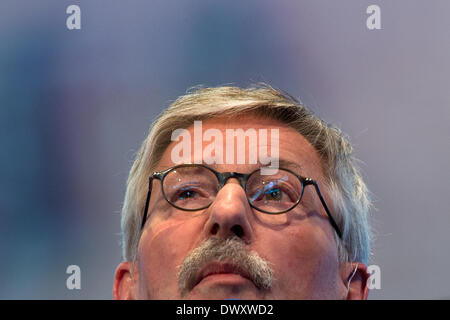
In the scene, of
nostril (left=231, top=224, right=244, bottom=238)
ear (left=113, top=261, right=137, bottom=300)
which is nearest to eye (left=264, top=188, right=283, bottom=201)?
nostril (left=231, top=224, right=244, bottom=238)

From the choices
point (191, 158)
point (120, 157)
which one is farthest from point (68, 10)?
point (191, 158)

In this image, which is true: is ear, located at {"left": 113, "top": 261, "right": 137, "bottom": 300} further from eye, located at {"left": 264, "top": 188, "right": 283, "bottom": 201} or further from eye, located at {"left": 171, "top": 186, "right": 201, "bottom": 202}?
eye, located at {"left": 264, "top": 188, "right": 283, "bottom": 201}

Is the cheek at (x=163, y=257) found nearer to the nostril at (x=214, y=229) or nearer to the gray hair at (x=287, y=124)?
the nostril at (x=214, y=229)

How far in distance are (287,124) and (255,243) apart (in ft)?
1.53

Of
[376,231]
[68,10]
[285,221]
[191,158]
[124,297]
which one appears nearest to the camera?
[285,221]

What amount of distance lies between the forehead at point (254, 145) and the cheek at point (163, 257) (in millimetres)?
197

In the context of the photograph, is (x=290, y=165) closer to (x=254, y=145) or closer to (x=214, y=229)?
(x=254, y=145)

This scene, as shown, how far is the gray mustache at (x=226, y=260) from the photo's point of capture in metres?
1.07

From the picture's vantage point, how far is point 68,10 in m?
1.78

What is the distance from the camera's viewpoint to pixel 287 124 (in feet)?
4.80

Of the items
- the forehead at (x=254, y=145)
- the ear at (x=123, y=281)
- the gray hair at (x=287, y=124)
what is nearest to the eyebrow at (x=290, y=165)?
the forehead at (x=254, y=145)

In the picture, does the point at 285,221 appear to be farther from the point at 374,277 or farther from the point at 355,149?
the point at 355,149

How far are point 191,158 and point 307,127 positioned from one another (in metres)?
0.38

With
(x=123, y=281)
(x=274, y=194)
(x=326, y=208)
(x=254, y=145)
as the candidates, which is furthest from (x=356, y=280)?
(x=123, y=281)
